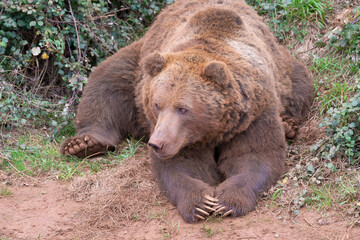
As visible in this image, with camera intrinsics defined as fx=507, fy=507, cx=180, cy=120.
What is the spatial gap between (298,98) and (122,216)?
2.95m

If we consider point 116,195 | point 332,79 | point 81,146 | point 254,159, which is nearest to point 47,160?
point 81,146

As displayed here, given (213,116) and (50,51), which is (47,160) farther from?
(213,116)

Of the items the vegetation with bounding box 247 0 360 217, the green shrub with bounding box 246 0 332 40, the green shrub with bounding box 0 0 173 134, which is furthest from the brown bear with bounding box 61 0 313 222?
the green shrub with bounding box 246 0 332 40

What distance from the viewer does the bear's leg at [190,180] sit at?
472cm

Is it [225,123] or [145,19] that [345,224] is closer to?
[225,123]

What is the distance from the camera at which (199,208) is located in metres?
4.70

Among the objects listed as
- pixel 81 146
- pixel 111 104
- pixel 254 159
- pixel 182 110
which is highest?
pixel 182 110

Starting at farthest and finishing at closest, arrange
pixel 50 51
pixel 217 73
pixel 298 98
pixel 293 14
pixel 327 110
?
1. pixel 293 14
2. pixel 50 51
3. pixel 298 98
4. pixel 327 110
5. pixel 217 73

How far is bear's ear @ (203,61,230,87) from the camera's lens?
15.8ft

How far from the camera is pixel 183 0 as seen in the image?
22.8 feet

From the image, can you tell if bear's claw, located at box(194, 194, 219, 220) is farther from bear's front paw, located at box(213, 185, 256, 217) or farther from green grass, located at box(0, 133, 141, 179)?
green grass, located at box(0, 133, 141, 179)

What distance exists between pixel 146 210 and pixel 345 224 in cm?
189

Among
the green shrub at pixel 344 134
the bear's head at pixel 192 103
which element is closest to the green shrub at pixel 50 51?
the bear's head at pixel 192 103

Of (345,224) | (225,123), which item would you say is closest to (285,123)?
(225,123)
